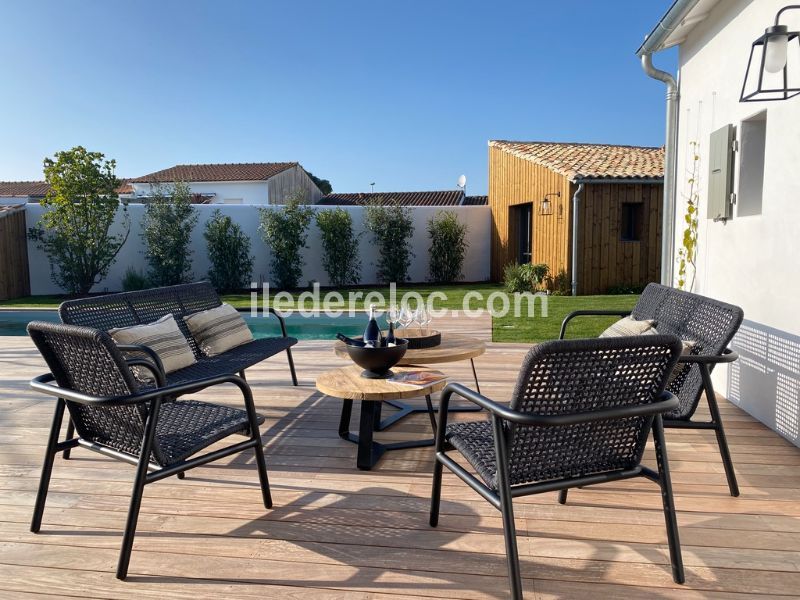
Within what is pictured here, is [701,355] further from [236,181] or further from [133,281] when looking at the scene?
[236,181]

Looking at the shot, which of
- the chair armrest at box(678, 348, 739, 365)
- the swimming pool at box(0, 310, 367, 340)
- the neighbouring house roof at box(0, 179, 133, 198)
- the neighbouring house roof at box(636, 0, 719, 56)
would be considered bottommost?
the swimming pool at box(0, 310, 367, 340)

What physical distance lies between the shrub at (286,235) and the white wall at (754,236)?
9994 mm

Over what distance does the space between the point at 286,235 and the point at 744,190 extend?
10769 mm

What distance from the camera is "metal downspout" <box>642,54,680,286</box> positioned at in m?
4.96

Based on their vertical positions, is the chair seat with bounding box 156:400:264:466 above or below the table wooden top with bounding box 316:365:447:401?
below

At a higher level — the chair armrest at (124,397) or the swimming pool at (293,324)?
the chair armrest at (124,397)

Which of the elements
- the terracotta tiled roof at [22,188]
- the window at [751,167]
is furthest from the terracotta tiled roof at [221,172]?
the window at [751,167]

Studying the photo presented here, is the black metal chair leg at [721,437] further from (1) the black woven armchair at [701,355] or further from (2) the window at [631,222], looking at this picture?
(2) the window at [631,222]

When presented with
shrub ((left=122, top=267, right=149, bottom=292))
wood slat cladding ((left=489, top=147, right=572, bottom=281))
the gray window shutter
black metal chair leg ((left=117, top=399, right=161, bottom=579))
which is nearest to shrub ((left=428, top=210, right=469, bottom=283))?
wood slat cladding ((left=489, top=147, right=572, bottom=281))

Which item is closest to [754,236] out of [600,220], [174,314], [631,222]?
[174,314]

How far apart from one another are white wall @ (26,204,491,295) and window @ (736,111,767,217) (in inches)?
428

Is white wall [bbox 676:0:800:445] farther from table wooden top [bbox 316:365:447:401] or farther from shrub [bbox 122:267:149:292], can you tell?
shrub [bbox 122:267:149:292]

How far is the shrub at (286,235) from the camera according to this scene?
13320mm

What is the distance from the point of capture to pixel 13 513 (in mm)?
2393
